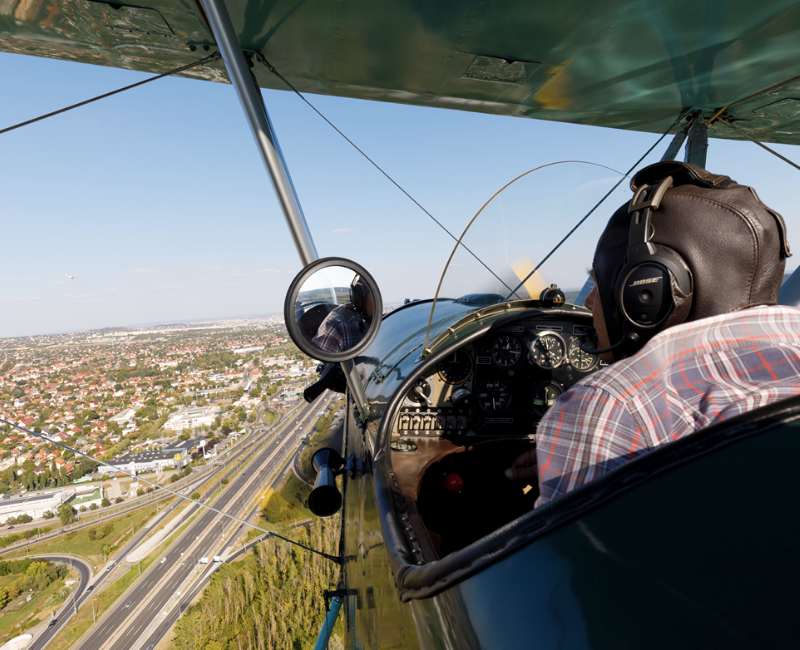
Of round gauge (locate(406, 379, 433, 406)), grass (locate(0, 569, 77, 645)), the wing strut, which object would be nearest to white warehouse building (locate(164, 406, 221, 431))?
grass (locate(0, 569, 77, 645))

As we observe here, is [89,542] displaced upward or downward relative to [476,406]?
downward

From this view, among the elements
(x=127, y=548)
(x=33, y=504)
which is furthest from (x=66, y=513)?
(x=127, y=548)

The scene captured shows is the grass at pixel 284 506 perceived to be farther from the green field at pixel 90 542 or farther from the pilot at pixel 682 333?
the pilot at pixel 682 333

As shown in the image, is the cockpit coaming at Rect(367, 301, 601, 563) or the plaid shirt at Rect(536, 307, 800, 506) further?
the cockpit coaming at Rect(367, 301, 601, 563)

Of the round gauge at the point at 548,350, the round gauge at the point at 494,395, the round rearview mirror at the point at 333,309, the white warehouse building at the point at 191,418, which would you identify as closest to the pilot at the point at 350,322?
the round rearview mirror at the point at 333,309

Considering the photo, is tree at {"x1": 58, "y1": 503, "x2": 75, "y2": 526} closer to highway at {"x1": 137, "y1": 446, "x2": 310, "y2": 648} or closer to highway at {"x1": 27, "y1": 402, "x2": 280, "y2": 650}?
highway at {"x1": 27, "y1": 402, "x2": 280, "y2": 650}

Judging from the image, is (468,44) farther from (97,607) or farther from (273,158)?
(97,607)

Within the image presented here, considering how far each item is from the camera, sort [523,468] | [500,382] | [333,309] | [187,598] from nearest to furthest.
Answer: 1. [523,468]
2. [333,309]
3. [500,382]
4. [187,598]
